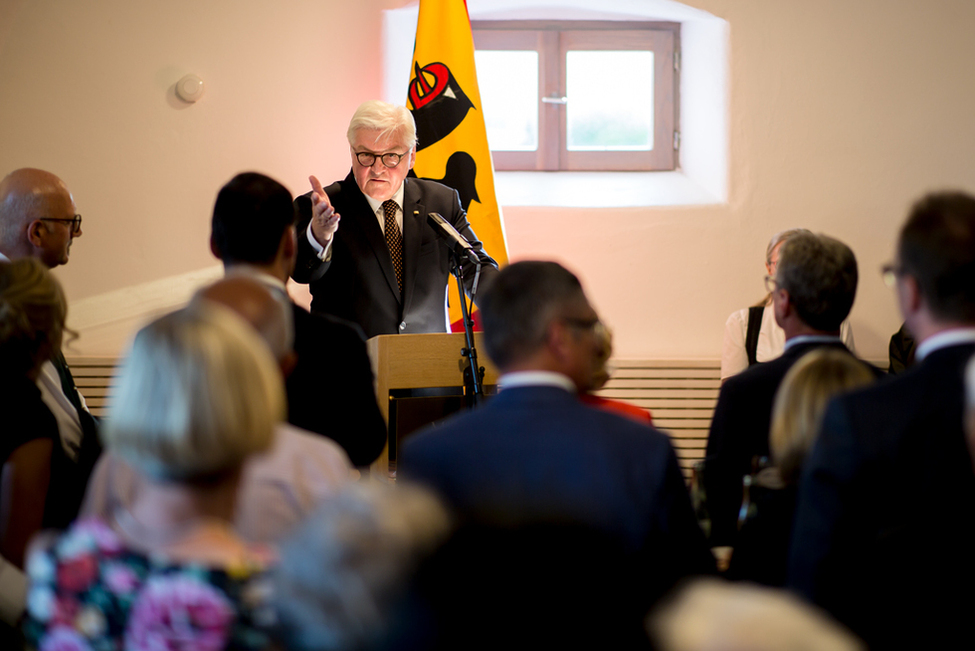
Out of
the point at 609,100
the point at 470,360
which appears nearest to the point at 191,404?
the point at 470,360

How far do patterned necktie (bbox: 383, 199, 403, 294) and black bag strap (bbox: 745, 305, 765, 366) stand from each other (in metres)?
1.65

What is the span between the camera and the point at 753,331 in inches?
171

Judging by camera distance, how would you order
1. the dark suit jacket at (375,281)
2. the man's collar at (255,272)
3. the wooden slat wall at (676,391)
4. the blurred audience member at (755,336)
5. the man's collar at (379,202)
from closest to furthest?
the man's collar at (255,272) < the dark suit jacket at (375,281) < the man's collar at (379,202) < the blurred audience member at (755,336) < the wooden slat wall at (676,391)

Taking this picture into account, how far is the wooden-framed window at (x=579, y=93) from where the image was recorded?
18.3 ft

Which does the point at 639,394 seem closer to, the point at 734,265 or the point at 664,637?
the point at 734,265

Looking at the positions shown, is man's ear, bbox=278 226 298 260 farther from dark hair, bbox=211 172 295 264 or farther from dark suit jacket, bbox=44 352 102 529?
dark suit jacket, bbox=44 352 102 529

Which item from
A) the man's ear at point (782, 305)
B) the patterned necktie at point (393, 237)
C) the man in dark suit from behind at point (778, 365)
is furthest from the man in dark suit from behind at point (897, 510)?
the patterned necktie at point (393, 237)

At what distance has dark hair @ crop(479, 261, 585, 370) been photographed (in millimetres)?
1606

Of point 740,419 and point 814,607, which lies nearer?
point 814,607

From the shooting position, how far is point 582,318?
1.63m

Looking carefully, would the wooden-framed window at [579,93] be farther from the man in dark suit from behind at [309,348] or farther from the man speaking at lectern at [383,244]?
the man in dark suit from behind at [309,348]

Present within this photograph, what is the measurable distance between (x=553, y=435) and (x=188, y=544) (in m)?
0.59

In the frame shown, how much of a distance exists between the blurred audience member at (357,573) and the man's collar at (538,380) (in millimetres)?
672

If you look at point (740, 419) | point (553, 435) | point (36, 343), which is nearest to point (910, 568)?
point (553, 435)
